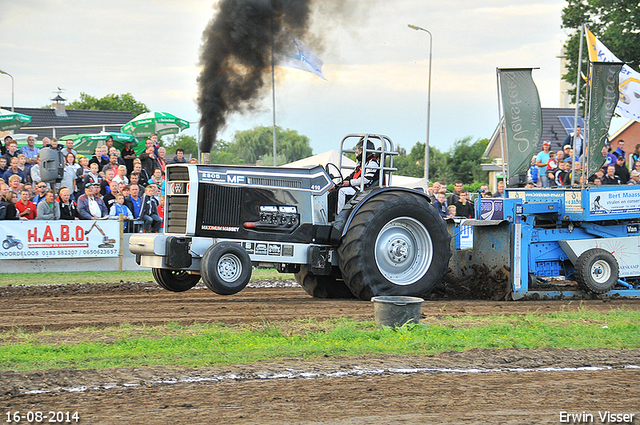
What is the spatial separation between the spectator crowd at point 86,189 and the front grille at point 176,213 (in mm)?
5616

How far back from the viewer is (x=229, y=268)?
8.62m

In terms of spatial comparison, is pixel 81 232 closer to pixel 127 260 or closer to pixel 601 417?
pixel 127 260

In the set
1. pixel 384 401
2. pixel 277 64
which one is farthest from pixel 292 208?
pixel 384 401

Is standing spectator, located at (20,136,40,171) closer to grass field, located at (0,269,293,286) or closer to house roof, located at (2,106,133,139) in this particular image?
grass field, located at (0,269,293,286)

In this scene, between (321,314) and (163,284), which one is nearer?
(321,314)

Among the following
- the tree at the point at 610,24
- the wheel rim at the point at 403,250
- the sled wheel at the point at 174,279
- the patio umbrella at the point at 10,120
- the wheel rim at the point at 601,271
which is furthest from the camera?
the tree at the point at 610,24

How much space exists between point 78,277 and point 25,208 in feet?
6.20

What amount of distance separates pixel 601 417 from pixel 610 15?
35.8m

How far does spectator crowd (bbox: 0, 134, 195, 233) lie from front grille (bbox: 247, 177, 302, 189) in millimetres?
5924

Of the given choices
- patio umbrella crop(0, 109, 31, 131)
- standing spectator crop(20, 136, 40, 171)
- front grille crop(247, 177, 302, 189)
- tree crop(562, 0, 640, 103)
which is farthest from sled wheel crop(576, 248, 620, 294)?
tree crop(562, 0, 640, 103)

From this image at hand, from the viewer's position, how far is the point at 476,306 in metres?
9.30

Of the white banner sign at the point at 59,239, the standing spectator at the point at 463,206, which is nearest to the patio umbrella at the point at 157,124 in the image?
the white banner sign at the point at 59,239

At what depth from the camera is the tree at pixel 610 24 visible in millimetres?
34969

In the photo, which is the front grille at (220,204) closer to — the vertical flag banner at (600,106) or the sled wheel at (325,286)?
the sled wheel at (325,286)
